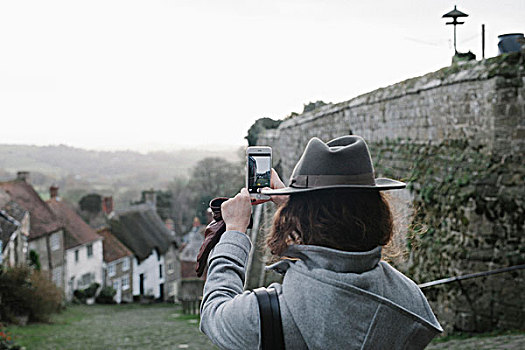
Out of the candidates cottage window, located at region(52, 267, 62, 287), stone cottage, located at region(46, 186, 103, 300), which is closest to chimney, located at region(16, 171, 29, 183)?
stone cottage, located at region(46, 186, 103, 300)

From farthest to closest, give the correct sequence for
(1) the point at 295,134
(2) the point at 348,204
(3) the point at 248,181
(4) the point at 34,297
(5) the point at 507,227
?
(4) the point at 34,297 → (1) the point at 295,134 → (5) the point at 507,227 → (3) the point at 248,181 → (2) the point at 348,204

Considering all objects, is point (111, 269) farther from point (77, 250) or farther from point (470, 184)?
point (470, 184)

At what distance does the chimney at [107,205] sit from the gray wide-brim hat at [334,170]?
1440 inches

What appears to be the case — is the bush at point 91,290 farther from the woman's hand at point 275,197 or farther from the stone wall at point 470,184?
the woman's hand at point 275,197

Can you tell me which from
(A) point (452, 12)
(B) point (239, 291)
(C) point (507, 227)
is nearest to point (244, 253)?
(B) point (239, 291)

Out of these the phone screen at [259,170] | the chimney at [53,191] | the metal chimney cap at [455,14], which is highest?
the metal chimney cap at [455,14]

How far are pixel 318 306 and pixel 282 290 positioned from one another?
0.12 m

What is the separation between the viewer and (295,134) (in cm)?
1318

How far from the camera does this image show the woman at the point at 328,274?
1652 mm

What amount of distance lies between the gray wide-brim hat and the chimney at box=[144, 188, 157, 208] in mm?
40567

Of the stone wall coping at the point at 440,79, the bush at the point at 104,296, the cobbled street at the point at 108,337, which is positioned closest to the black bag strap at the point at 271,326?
the stone wall coping at the point at 440,79

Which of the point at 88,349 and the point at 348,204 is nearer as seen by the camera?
the point at 348,204

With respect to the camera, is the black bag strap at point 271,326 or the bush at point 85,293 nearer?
the black bag strap at point 271,326

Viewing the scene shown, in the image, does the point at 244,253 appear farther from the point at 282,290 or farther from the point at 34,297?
the point at 34,297
